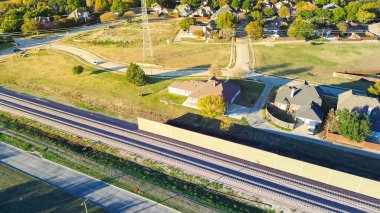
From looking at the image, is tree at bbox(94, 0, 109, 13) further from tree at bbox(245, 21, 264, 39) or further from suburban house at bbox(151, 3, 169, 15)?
tree at bbox(245, 21, 264, 39)

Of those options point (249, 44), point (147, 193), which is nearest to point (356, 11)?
point (249, 44)

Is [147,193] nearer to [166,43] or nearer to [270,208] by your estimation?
[270,208]

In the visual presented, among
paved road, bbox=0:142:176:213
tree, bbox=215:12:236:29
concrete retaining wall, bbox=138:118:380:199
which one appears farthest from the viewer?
tree, bbox=215:12:236:29

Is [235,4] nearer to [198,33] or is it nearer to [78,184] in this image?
[198,33]

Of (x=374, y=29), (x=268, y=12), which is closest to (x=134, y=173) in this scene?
(x=268, y=12)

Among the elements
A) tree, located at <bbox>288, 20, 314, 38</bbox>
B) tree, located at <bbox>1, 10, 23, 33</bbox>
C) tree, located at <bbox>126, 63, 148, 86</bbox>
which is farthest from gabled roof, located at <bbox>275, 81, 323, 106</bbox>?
tree, located at <bbox>1, 10, 23, 33</bbox>

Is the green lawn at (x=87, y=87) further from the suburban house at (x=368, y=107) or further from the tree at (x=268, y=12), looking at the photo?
the tree at (x=268, y=12)
